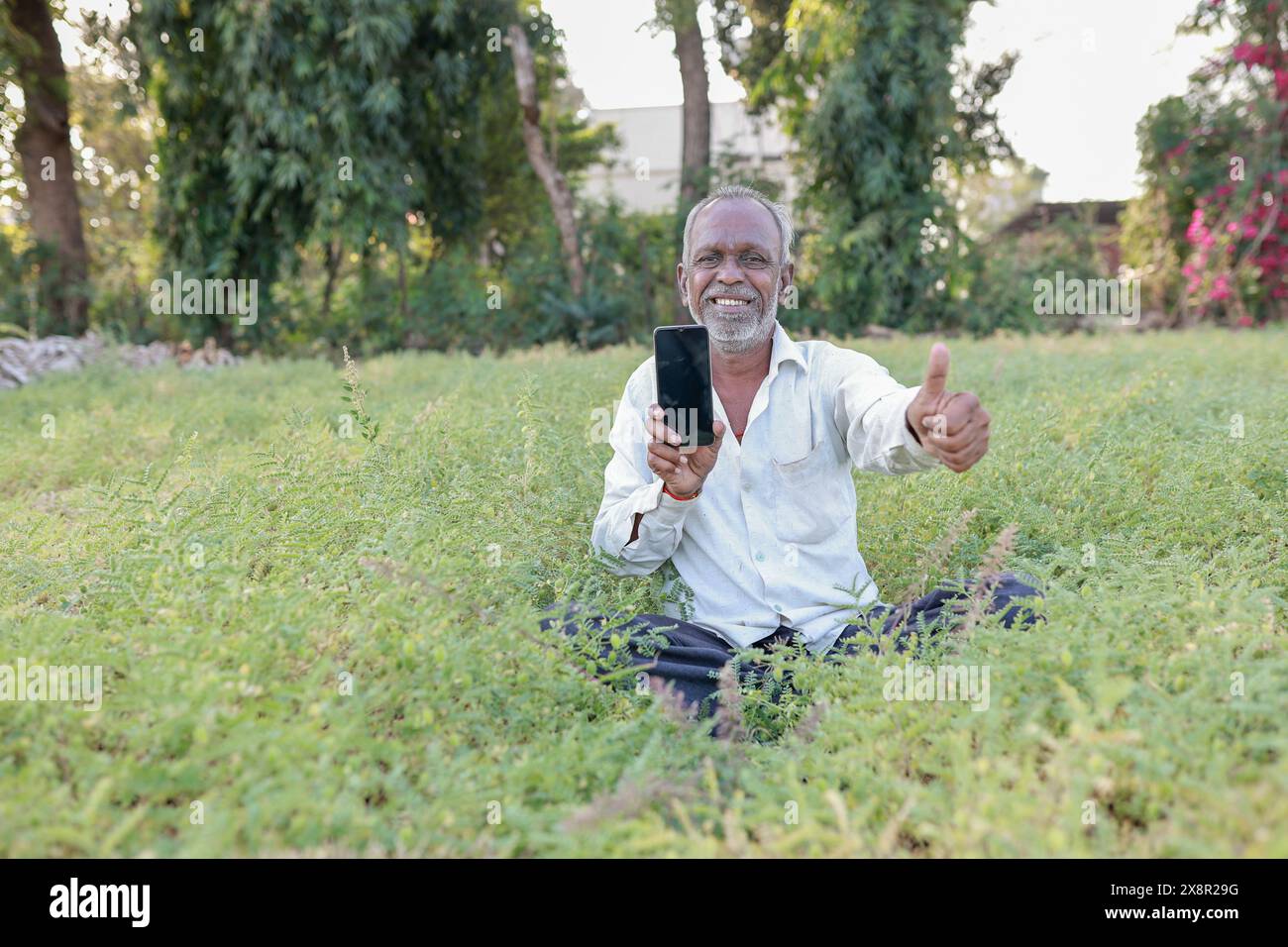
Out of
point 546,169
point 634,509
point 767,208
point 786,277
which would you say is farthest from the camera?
point 546,169

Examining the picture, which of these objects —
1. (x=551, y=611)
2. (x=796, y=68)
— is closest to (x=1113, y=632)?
(x=551, y=611)

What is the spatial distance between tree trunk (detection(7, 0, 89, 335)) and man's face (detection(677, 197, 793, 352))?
44.1ft

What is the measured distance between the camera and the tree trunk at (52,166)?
45.7 ft

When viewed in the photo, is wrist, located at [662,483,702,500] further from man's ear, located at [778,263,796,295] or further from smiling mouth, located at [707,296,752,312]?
man's ear, located at [778,263,796,295]

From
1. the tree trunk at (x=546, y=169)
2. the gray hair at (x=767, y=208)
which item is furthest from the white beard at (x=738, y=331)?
the tree trunk at (x=546, y=169)

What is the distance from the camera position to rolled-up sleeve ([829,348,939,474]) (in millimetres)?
3293

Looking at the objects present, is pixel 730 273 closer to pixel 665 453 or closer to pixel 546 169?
pixel 665 453

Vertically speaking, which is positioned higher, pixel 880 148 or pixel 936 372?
pixel 880 148

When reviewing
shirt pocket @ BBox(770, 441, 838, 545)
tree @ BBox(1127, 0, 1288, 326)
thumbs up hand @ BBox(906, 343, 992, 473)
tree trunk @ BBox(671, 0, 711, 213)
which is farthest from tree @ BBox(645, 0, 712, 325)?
thumbs up hand @ BBox(906, 343, 992, 473)

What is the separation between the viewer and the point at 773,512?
3.79 metres

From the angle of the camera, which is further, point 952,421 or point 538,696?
point 952,421

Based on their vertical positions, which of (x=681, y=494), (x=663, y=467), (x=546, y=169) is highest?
(x=546, y=169)

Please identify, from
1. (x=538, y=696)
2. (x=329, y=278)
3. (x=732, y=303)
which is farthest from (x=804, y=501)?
(x=329, y=278)

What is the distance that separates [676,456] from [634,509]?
35cm
